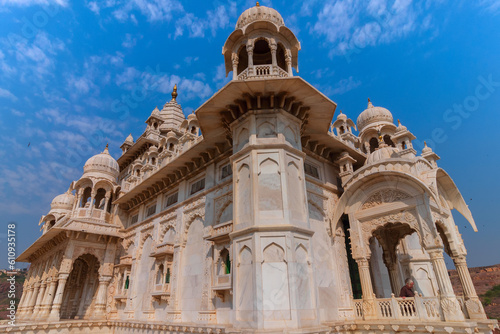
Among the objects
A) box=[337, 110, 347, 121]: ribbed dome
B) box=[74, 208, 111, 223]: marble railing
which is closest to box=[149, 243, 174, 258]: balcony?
box=[74, 208, 111, 223]: marble railing

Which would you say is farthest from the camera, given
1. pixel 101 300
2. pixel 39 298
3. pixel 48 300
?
pixel 39 298

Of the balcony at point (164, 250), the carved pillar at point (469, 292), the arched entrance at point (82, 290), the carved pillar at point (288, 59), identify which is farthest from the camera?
the arched entrance at point (82, 290)

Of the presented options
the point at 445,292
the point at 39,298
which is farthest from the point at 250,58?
the point at 39,298

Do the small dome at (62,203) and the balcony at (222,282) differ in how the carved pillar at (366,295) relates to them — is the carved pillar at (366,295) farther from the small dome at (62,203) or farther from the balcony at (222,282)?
the small dome at (62,203)

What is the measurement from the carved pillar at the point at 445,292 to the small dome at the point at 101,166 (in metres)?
22.8

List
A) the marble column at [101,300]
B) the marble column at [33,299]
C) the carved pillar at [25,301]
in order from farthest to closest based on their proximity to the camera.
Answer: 1. the carved pillar at [25,301]
2. the marble column at [33,299]
3. the marble column at [101,300]

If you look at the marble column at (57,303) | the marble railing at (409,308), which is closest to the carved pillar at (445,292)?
the marble railing at (409,308)

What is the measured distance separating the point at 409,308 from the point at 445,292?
181 cm

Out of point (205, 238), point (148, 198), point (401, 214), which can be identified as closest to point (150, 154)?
point (148, 198)

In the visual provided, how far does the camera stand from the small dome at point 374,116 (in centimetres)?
1969

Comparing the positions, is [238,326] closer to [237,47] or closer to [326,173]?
[326,173]

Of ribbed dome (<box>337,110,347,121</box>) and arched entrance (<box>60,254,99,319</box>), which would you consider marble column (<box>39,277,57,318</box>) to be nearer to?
arched entrance (<box>60,254,99,319</box>)

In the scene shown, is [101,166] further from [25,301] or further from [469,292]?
[469,292]

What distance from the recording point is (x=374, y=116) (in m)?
19.8
